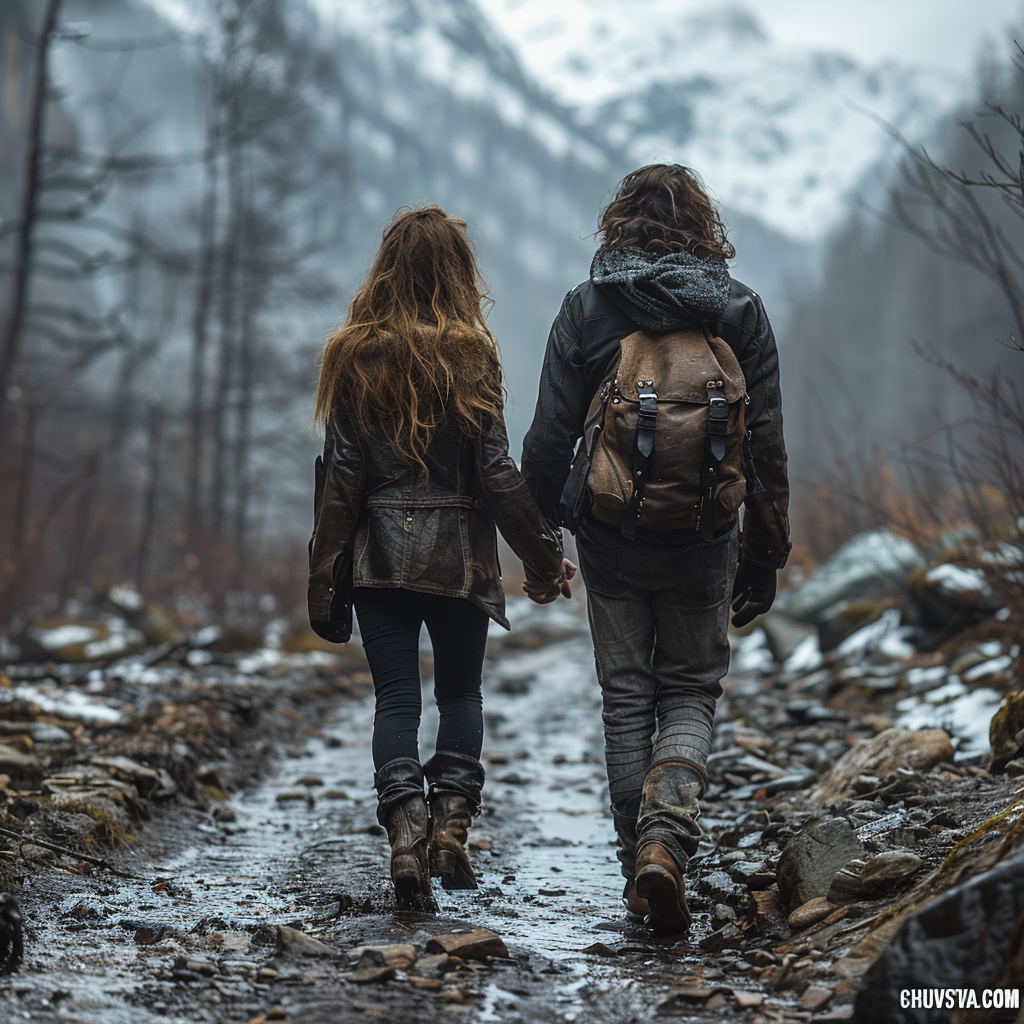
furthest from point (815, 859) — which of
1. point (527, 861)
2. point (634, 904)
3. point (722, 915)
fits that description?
point (527, 861)

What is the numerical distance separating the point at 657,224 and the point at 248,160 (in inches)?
624

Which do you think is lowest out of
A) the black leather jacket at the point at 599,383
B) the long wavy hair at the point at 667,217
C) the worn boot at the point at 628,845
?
the worn boot at the point at 628,845

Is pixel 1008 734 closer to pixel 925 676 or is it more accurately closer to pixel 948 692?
pixel 948 692

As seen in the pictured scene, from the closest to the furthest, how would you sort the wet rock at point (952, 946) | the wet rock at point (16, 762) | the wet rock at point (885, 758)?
the wet rock at point (952, 946) → the wet rock at point (885, 758) → the wet rock at point (16, 762)

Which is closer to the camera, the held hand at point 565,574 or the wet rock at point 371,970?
the wet rock at point 371,970

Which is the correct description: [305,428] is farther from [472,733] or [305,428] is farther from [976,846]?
[976,846]

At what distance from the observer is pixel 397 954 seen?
8.53ft

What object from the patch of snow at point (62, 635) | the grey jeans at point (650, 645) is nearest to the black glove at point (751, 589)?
the grey jeans at point (650, 645)

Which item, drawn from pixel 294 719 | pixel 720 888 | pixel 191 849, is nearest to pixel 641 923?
pixel 720 888

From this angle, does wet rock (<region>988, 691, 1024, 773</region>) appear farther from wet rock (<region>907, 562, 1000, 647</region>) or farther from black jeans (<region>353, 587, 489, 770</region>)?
wet rock (<region>907, 562, 1000, 647</region>)

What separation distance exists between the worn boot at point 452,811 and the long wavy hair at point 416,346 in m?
1.04

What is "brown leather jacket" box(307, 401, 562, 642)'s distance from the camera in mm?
3525

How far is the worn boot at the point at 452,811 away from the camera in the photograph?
11.4ft

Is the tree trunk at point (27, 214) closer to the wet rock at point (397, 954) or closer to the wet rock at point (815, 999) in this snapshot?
the wet rock at point (397, 954)
